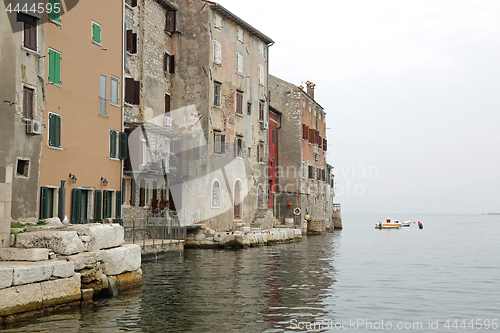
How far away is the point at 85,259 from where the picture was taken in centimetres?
1334

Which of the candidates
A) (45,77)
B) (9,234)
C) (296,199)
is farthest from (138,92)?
(296,199)

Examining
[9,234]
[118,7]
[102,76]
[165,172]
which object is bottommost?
[9,234]

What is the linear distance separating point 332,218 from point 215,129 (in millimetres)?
38785

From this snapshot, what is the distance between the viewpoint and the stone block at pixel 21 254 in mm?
12273

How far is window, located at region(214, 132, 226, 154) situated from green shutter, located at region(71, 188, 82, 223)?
13.4 m

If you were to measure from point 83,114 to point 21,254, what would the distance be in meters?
10.4

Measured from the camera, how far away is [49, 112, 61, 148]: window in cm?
1981

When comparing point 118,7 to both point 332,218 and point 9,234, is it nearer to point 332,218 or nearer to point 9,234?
point 9,234

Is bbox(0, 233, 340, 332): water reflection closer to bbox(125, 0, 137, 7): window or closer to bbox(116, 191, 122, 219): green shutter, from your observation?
bbox(116, 191, 122, 219): green shutter

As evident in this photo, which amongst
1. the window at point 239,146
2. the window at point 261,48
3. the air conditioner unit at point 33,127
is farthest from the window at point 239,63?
the air conditioner unit at point 33,127

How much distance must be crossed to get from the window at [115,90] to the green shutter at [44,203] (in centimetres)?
619

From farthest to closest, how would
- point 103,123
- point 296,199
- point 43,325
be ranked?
point 296,199
point 103,123
point 43,325

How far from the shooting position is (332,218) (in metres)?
69.5

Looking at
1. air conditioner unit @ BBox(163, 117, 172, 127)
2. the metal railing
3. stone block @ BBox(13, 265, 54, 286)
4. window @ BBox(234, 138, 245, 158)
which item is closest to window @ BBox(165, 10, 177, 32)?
air conditioner unit @ BBox(163, 117, 172, 127)
